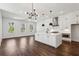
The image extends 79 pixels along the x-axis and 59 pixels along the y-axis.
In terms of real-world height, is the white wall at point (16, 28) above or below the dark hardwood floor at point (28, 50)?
above

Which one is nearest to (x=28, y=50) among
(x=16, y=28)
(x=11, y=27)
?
(x=16, y=28)

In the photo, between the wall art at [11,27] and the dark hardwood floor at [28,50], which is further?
the dark hardwood floor at [28,50]

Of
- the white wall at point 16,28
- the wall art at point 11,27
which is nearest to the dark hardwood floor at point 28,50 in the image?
the white wall at point 16,28

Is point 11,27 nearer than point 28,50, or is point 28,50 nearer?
point 11,27

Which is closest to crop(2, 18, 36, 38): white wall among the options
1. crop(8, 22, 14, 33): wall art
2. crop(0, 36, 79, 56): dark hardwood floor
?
crop(8, 22, 14, 33): wall art

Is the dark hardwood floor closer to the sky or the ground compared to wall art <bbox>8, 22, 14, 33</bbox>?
closer to the ground

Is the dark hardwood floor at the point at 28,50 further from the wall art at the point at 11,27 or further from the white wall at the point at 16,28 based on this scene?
the wall art at the point at 11,27

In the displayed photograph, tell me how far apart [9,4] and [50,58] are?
90.2 inches

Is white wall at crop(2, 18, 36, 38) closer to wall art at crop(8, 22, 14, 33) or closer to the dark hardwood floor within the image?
wall art at crop(8, 22, 14, 33)

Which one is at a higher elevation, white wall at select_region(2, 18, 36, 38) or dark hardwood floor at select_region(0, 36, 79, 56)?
white wall at select_region(2, 18, 36, 38)

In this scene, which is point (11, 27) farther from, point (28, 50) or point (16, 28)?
point (28, 50)

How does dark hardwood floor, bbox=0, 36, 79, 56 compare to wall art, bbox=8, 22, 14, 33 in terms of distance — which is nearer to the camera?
wall art, bbox=8, 22, 14, 33

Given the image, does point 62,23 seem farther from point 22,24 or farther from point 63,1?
point 22,24

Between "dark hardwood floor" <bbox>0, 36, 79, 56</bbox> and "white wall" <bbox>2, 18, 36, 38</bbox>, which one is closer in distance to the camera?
"white wall" <bbox>2, 18, 36, 38</bbox>
